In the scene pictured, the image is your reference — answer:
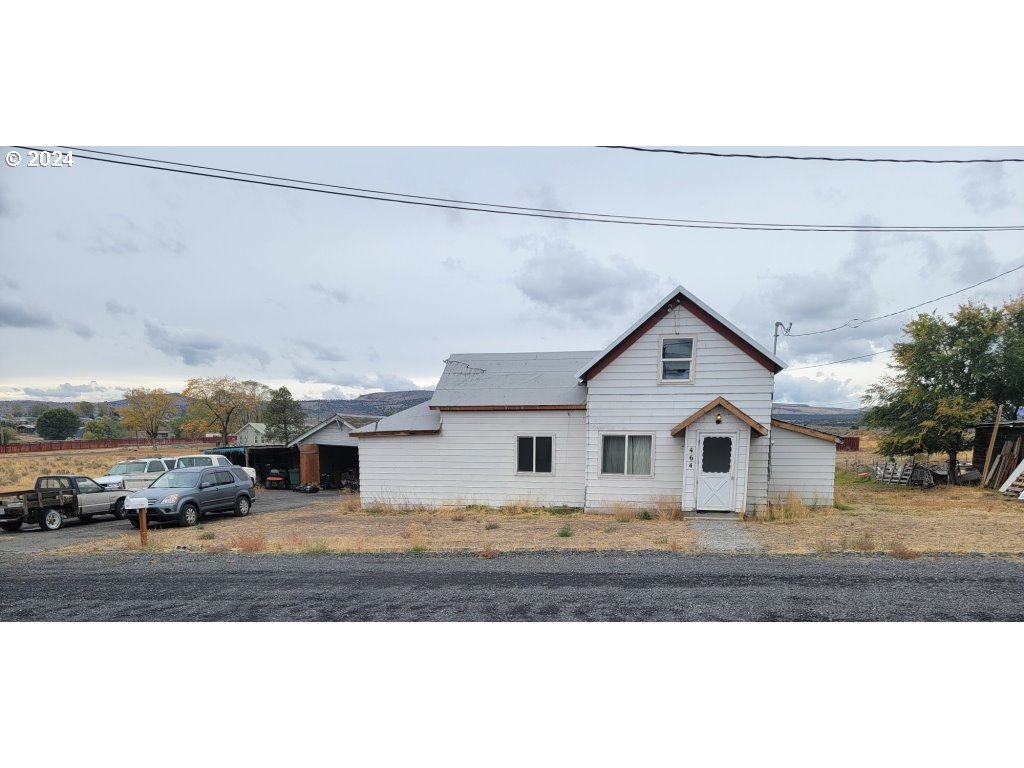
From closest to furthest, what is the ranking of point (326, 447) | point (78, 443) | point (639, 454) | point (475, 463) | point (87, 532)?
1. point (87, 532)
2. point (639, 454)
3. point (475, 463)
4. point (326, 447)
5. point (78, 443)

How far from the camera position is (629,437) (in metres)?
15.3

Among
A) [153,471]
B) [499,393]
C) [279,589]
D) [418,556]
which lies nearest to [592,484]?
[499,393]

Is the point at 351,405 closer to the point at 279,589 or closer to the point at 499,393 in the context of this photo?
the point at 499,393

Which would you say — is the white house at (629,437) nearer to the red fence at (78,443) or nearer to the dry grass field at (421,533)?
the dry grass field at (421,533)

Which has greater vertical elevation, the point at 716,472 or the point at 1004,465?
the point at 716,472

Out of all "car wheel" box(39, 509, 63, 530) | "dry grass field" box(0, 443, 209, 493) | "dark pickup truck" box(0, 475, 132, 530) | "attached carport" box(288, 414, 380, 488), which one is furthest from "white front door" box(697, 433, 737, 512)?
"dry grass field" box(0, 443, 209, 493)

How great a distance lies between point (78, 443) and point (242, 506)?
4390 centimetres

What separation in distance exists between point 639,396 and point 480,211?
7.33 meters

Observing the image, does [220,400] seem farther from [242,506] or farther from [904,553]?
[904,553]

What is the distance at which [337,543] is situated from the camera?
37.2 ft

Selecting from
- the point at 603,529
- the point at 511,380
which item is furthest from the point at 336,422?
the point at 603,529

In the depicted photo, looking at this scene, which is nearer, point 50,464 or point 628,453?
point 628,453

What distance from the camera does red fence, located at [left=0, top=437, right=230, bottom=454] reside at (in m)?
31.8

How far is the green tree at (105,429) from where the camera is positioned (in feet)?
178
